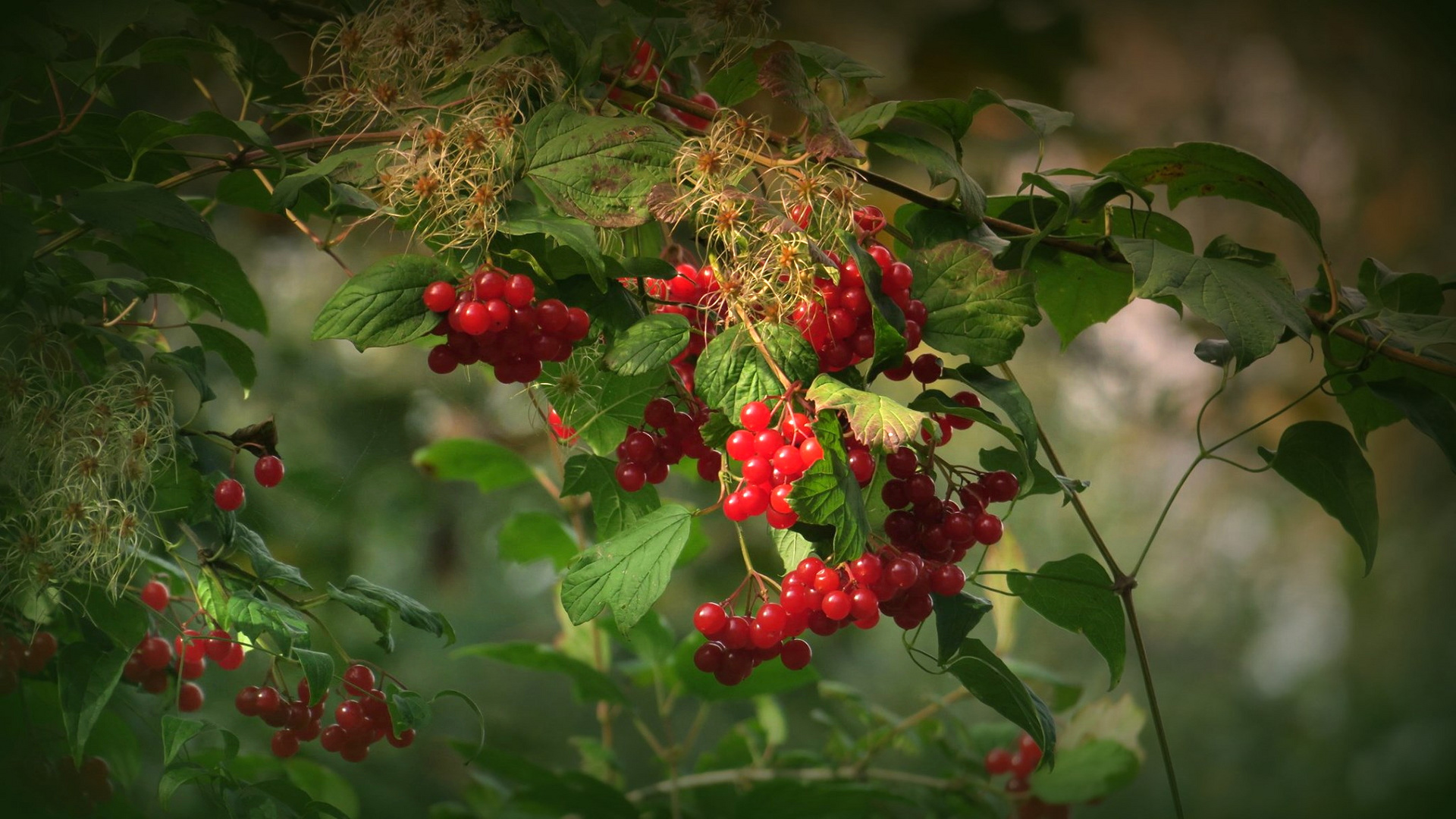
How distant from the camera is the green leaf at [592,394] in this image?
422 millimetres

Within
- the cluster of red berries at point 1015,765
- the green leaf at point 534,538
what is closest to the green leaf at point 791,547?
the green leaf at point 534,538

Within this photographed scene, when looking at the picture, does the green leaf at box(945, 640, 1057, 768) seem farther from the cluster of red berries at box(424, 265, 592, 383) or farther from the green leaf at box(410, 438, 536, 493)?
the green leaf at box(410, 438, 536, 493)

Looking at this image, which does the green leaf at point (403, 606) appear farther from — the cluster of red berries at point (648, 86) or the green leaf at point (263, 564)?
the cluster of red berries at point (648, 86)

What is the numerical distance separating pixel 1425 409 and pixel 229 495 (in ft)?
1.55

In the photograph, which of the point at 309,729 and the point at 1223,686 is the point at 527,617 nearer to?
the point at 309,729

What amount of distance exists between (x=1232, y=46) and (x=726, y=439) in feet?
4.02

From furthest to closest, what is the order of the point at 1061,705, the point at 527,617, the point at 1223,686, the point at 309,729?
the point at 1223,686 < the point at 527,617 < the point at 1061,705 < the point at 309,729

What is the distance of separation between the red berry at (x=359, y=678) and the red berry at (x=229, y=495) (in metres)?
0.10

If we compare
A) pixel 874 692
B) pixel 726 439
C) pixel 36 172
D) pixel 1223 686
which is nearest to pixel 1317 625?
pixel 1223 686

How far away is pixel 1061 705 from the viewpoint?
2.81 feet

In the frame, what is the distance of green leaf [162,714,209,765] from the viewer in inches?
14.6

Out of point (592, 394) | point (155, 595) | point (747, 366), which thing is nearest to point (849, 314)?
point (747, 366)

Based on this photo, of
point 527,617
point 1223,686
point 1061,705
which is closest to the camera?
point 1061,705

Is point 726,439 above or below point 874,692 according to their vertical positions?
above
